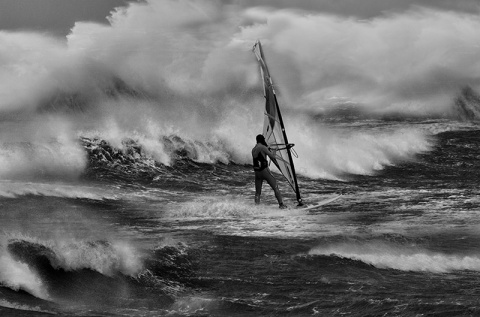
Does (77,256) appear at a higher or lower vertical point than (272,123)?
lower

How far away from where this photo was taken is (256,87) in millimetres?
38812

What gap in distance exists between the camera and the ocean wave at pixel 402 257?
1061cm

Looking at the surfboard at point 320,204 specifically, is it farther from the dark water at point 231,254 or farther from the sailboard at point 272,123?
the dark water at point 231,254

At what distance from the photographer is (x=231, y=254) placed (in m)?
11.0

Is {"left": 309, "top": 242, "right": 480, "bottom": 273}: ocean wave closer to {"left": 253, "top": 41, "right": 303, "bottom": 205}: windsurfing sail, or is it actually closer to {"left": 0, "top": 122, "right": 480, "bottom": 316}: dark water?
{"left": 0, "top": 122, "right": 480, "bottom": 316}: dark water

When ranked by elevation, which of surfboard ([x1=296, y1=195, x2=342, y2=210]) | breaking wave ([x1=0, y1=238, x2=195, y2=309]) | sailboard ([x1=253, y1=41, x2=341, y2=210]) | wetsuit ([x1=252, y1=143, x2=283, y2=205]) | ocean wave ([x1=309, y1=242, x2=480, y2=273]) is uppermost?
sailboard ([x1=253, y1=41, x2=341, y2=210])

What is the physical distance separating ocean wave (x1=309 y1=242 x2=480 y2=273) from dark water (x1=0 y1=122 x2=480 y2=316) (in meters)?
0.03

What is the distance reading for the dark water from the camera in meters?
8.62

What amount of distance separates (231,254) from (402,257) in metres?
2.91

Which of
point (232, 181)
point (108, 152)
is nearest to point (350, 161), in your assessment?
point (232, 181)

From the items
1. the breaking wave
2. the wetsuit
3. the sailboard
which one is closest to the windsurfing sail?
the sailboard

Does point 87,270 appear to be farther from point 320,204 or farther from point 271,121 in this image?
point 320,204

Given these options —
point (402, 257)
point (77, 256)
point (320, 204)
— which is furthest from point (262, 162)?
point (77, 256)

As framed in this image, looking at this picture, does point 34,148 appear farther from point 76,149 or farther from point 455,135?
point 455,135
